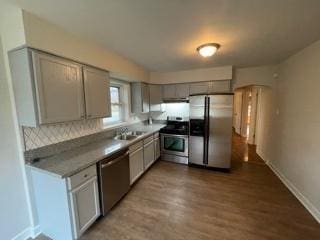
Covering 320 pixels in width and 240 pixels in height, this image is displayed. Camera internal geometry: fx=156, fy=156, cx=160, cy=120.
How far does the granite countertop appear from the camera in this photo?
1651 millimetres

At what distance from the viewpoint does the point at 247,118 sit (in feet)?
22.0

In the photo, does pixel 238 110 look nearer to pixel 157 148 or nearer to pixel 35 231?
pixel 157 148

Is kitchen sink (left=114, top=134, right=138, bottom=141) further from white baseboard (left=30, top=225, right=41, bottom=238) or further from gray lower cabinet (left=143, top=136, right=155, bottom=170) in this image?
white baseboard (left=30, top=225, right=41, bottom=238)

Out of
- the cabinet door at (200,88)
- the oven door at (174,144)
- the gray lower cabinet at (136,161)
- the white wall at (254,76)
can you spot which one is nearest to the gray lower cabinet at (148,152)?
the gray lower cabinet at (136,161)

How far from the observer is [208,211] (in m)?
2.27

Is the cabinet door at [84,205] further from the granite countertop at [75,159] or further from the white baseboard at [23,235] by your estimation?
the white baseboard at [23,235]

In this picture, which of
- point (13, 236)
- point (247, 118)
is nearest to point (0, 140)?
point (13, 236)

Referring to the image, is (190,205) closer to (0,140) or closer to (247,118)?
(0,140)

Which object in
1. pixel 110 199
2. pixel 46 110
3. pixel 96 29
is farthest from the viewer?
pixel 110 199

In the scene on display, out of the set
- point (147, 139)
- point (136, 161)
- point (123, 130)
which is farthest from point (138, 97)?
point (136, 161)

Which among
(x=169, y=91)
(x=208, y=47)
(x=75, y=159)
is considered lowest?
(x=75, y=159)

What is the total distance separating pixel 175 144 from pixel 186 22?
284cm

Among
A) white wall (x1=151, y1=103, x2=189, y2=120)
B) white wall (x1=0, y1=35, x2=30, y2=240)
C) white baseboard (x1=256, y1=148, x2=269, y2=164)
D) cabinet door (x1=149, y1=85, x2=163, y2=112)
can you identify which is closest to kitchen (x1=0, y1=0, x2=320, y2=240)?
white wall (x1=0, y1=35, x2=30, y2=240)

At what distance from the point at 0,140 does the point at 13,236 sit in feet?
3.61
